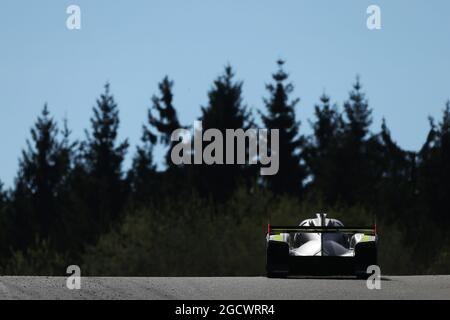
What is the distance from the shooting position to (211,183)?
71625 millimetres

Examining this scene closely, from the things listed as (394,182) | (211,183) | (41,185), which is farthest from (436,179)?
(41,185)

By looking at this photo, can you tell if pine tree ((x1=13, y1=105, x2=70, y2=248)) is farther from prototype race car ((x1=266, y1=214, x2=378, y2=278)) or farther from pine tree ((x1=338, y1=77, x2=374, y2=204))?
prototype race car ((x1=266, y1=214, x2=378, y2=278))

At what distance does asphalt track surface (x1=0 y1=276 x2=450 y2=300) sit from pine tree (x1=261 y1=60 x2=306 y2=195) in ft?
179

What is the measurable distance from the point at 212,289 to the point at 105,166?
6300 centimetres

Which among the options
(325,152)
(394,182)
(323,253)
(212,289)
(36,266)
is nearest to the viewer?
(212,289)

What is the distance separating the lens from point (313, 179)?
78062 millimetres

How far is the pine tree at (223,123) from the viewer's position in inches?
2820

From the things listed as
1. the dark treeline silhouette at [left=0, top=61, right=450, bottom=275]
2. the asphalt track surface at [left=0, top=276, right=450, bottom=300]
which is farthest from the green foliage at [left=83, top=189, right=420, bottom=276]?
the asphalt track surface at [left=0, top=276, right=450, bottom=300]

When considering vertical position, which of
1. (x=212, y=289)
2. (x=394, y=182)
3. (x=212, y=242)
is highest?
(x=394, y=182)

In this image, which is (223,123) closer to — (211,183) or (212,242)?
(211,183)

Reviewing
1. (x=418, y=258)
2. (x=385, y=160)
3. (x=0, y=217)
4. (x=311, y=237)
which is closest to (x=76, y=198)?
(x=0, y=217)

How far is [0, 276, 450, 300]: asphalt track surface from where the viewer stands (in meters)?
15.5
